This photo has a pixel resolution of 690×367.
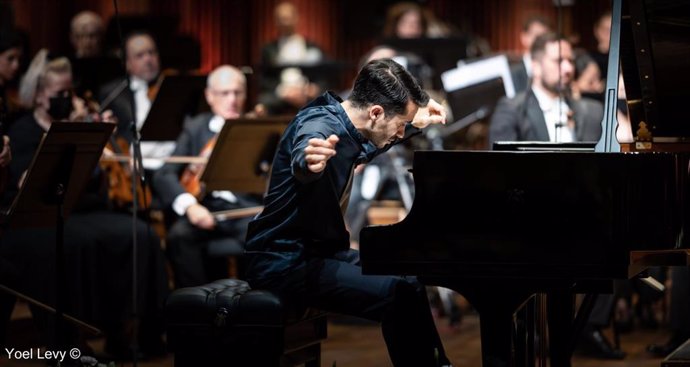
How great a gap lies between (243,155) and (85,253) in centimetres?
98

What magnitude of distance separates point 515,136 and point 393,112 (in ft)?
7.92

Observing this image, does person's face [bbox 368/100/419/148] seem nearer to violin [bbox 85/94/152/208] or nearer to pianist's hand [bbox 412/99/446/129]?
pianist's hand [bbox 412/99/446/129]

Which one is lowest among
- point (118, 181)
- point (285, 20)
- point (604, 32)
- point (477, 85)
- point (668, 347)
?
point (668, 347)

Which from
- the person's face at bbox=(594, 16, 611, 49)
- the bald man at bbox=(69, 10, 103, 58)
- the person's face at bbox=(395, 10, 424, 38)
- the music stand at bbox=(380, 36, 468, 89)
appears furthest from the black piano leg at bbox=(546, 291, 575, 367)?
the person's face at bbox=(395, 10, 424, 38)

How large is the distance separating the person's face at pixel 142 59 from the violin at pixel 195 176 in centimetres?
111

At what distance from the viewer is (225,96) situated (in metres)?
6.58

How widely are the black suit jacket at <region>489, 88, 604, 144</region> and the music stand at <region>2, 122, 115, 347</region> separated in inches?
93.7

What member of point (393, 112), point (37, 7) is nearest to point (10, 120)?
point (393, 112)

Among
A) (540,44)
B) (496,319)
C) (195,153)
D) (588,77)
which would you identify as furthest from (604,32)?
(496,319)

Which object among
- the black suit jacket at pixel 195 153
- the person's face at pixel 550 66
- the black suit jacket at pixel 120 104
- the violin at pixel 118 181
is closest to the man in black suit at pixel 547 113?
the person's face at pixel 550 66

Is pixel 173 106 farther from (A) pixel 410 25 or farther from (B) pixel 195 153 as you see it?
(A) pixel 410 25

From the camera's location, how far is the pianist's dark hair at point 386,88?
13.0 feet

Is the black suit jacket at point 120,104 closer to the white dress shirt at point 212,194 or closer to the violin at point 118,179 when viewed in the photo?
the violin at point 118,179

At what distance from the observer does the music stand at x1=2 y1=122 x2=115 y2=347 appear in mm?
4441
